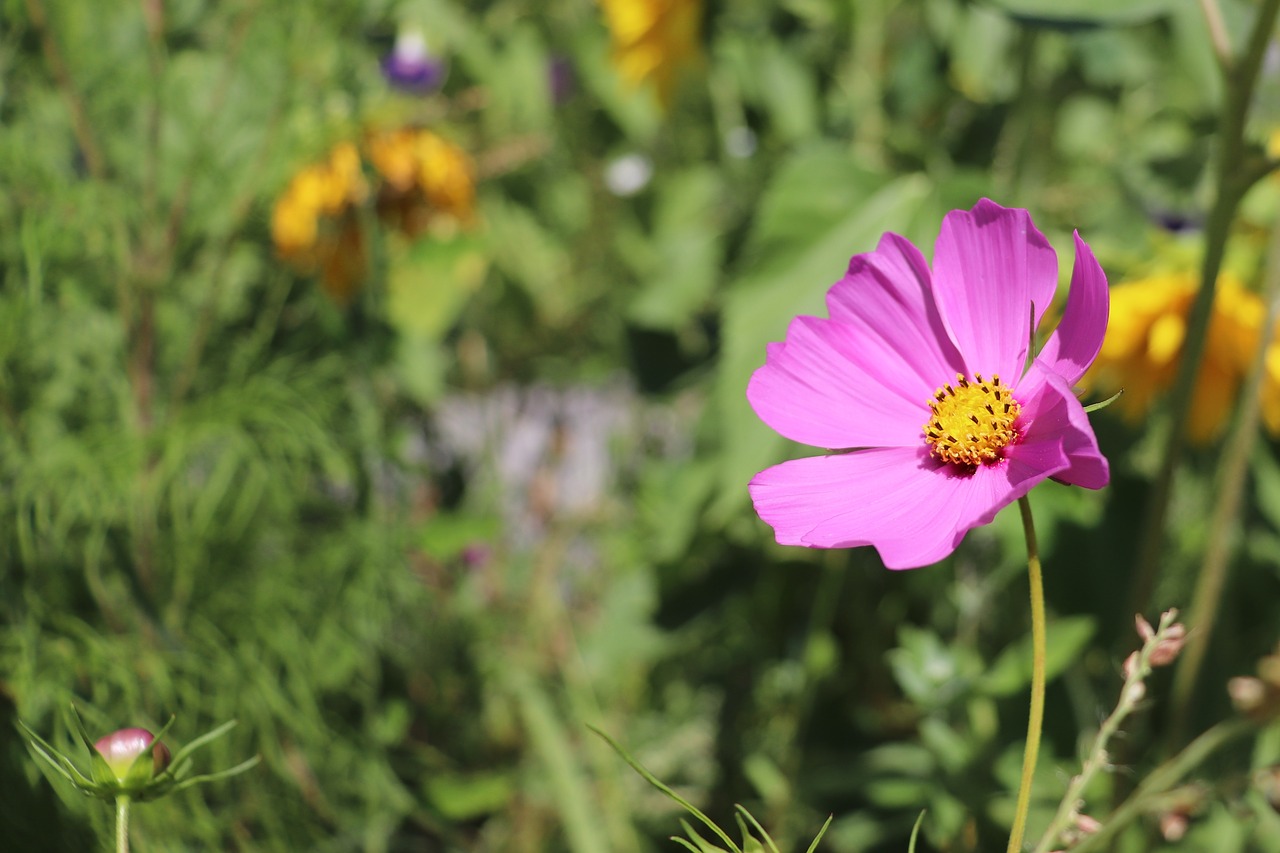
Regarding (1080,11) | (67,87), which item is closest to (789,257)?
(1080,11)

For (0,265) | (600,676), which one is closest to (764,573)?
(600,676)

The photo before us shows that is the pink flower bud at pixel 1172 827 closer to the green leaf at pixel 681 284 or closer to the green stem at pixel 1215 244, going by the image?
the green stem at pixel 1215 244

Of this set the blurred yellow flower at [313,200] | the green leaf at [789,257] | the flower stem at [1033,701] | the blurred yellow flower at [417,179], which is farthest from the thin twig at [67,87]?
the flower stem at [1033,701]

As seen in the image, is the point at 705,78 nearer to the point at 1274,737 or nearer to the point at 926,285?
the point at 1274,737

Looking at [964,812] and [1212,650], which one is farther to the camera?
[1212,650]

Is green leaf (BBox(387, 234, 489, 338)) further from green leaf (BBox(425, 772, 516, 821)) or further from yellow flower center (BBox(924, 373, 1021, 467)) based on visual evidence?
yellow flower center (BBox(924, 373, 1021, 467))

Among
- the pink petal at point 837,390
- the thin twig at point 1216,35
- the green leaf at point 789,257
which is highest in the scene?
the thin twig at point 1216,35

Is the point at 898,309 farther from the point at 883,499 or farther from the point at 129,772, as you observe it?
the point at 129,772
